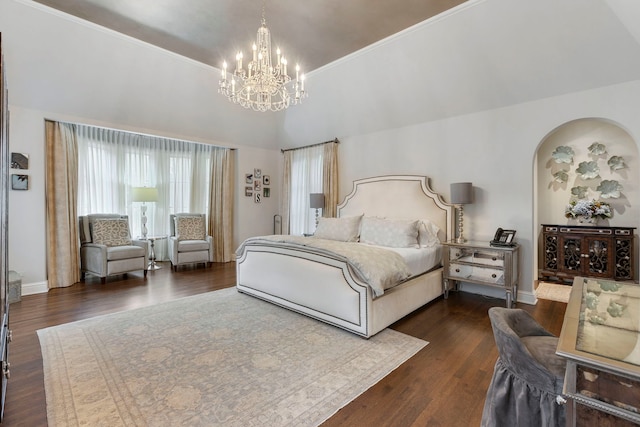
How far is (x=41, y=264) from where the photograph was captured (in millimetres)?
4258

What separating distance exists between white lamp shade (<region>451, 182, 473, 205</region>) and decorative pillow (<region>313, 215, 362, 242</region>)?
1.44 metres

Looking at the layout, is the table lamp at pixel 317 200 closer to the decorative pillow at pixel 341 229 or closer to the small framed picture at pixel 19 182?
the decorative pillow at pixel 341 229

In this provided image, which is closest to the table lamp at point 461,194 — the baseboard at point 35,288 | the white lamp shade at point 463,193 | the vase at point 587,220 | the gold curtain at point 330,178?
the white lamp shade at point 463,193

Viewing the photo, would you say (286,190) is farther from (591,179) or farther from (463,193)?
(591,179)

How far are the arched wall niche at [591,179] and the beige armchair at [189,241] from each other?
5718 millimetres

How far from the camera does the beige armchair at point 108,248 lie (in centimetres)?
466

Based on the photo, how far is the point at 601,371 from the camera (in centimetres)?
91

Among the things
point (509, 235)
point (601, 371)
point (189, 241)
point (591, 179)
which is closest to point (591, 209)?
point (591, 179)

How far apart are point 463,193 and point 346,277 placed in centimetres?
221

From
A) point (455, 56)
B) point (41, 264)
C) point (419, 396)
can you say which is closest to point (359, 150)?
point (455, 56)

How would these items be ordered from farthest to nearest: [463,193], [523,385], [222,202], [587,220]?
[222,202], [587,220], [463,193], [523,385]

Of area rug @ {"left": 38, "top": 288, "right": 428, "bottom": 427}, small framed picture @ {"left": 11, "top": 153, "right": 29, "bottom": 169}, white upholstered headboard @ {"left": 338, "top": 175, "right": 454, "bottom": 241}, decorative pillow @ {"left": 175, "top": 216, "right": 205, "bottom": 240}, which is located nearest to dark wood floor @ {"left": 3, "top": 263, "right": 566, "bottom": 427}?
area rug @ {"left": 38, "top": 288, "right": 428, "bottom": 427}

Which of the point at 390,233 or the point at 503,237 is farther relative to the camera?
the point at 390,233

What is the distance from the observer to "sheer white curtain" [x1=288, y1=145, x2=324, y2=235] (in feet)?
20.7
